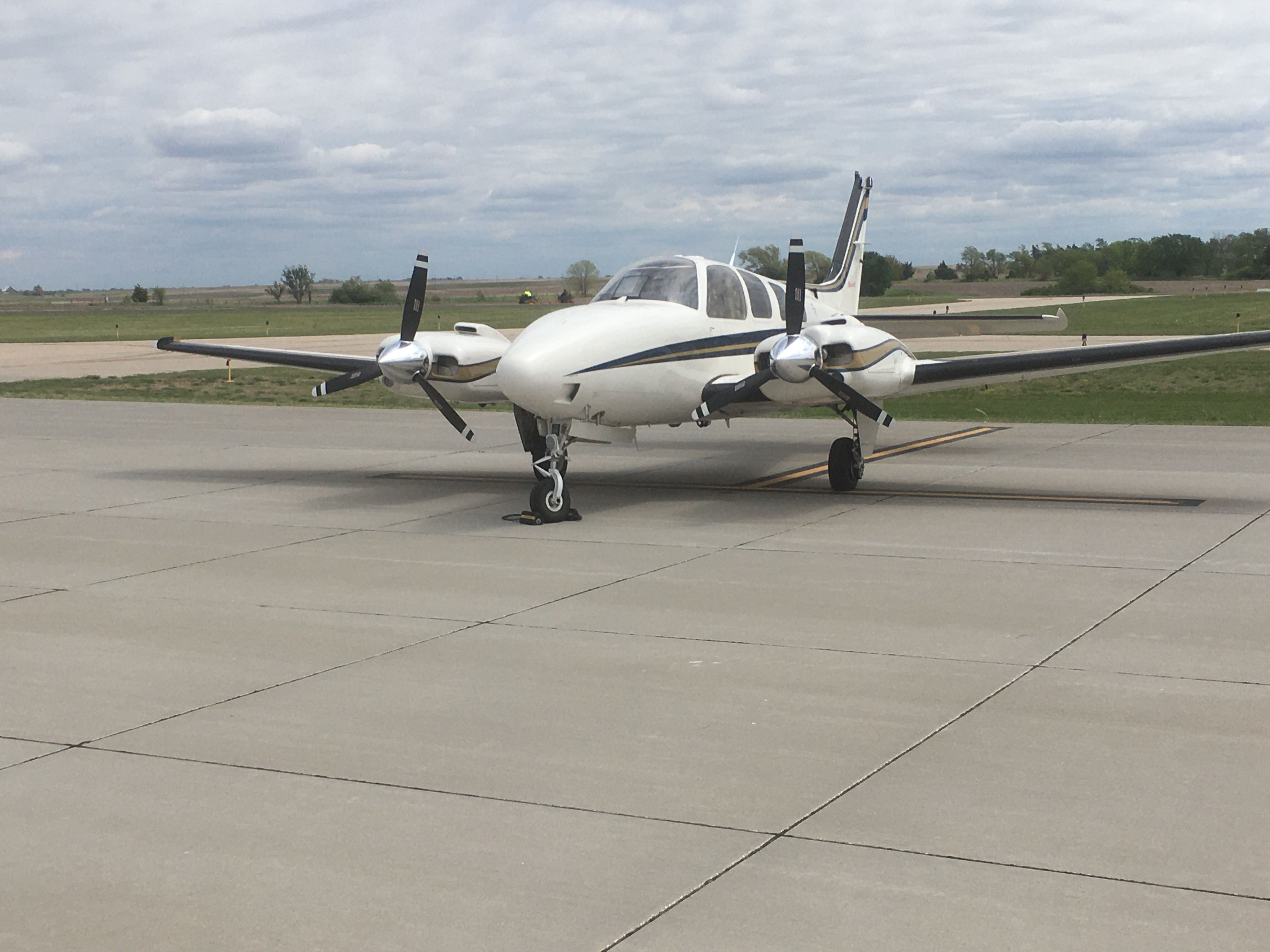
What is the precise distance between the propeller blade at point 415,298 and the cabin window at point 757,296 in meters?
3.95

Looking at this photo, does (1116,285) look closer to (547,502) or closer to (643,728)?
(547,502)

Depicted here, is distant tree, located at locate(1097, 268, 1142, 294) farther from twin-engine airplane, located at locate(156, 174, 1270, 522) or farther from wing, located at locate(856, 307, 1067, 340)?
twin-engine airplane, located at locate(156, 174, 1270, 522)

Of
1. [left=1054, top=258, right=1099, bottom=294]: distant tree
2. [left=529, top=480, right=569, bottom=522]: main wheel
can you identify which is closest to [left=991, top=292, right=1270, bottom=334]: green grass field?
[left=529, top=480, right=569, bottom=522]: main wheel

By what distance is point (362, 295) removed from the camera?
14575cm

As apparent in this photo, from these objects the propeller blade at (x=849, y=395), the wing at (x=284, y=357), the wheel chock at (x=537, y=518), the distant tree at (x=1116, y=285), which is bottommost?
the wheel chock at (x=537, y=518)

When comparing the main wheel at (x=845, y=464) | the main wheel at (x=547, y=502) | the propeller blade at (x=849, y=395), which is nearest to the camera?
the main wheel at (x=547, y=502)

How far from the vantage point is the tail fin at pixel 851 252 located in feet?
72.8

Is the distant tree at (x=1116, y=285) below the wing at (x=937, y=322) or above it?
above

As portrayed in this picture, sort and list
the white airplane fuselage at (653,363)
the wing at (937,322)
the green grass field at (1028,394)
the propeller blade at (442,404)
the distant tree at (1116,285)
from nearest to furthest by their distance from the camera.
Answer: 1. the white airplane fuselage at (653,363)
2. the propeller blade at (442,404)
3. the wing at (937,322)
4. the green grass field at (1028,394)
5. the distant tree at (1116,285)

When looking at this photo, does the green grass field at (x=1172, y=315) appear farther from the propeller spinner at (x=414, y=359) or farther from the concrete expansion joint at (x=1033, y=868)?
the concrete expansion joint at (x=1033, y=868)

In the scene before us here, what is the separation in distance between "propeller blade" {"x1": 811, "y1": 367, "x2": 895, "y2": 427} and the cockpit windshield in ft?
5.78

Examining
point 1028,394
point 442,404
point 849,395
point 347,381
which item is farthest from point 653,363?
point 1028,394

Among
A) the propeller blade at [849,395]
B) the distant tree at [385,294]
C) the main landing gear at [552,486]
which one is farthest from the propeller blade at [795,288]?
the distant tree at [385,294]

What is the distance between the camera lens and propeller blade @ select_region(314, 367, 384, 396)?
16203 millimetres
